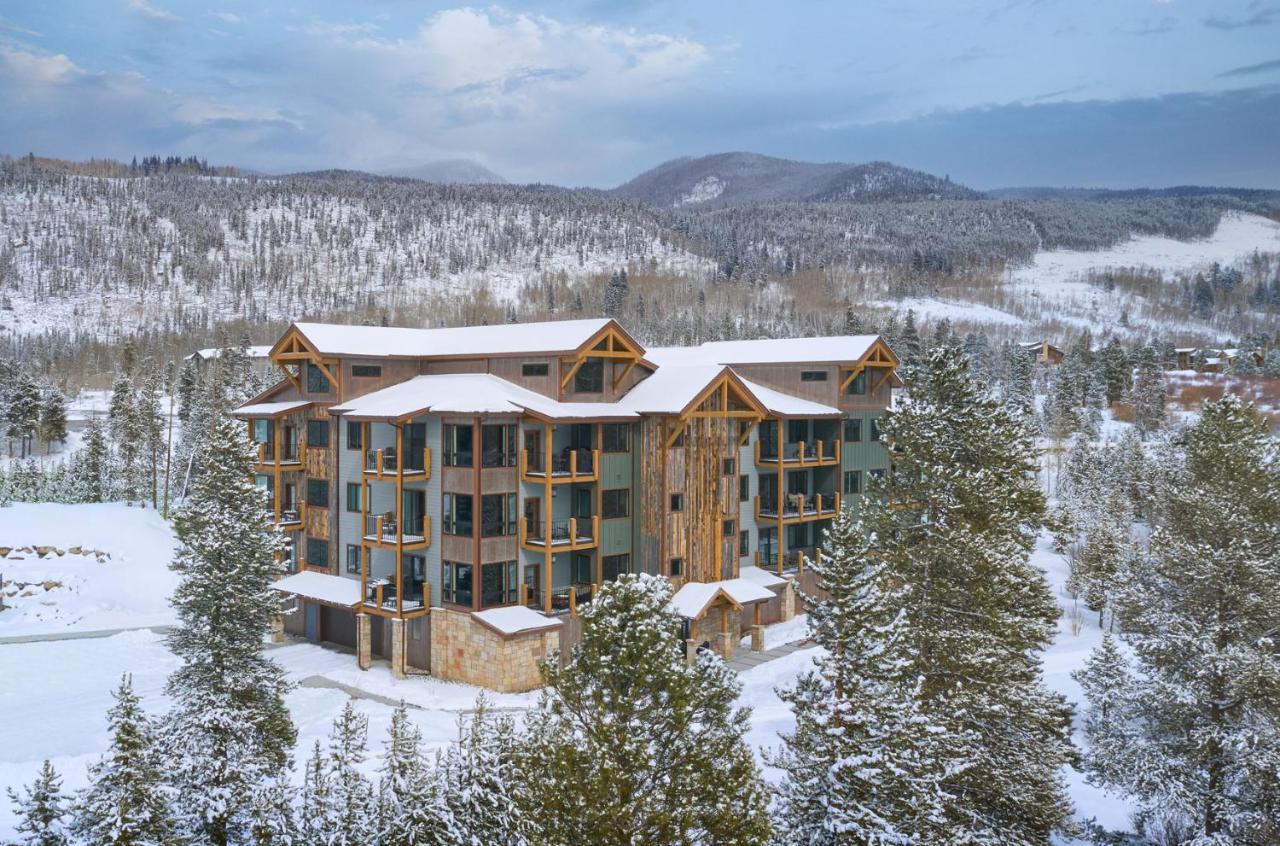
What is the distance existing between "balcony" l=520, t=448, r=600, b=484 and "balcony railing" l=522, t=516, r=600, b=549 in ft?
5.15

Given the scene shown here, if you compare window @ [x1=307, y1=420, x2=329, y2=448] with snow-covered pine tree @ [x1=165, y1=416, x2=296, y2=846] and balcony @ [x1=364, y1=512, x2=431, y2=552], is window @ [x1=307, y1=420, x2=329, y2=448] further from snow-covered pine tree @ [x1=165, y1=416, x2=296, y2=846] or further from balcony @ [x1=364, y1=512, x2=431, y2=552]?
snow-covered pine tree @ [x1=165, y1=416, x2=296, y2=846]

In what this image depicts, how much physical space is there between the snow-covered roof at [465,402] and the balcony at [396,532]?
13.2 ft

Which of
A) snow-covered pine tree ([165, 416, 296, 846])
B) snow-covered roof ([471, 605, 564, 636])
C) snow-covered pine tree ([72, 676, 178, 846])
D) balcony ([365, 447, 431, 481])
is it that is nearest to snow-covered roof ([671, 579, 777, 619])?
snow-covered roof ([471, 605, 564, 636])

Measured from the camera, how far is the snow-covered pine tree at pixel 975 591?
60.1ft

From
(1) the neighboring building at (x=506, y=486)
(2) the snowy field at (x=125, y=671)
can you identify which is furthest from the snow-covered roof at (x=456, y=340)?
(2) the snowy field at (x=125, y=671)

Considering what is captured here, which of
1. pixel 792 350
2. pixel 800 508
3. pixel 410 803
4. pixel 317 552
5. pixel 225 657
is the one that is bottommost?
pixel 410 803

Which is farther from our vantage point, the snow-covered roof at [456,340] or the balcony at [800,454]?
the balcony at [800,454]

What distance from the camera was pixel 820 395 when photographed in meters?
41.0

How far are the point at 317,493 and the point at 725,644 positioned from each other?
1787 cm

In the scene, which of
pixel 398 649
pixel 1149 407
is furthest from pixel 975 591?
pixel 1149 407

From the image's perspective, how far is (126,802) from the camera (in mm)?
15242

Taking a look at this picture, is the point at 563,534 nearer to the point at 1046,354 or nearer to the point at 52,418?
the point at 52,418

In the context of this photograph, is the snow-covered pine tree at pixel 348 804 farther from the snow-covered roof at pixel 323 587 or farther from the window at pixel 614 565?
the window at pixel 614 565

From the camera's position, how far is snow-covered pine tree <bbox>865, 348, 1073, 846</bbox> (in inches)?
721
